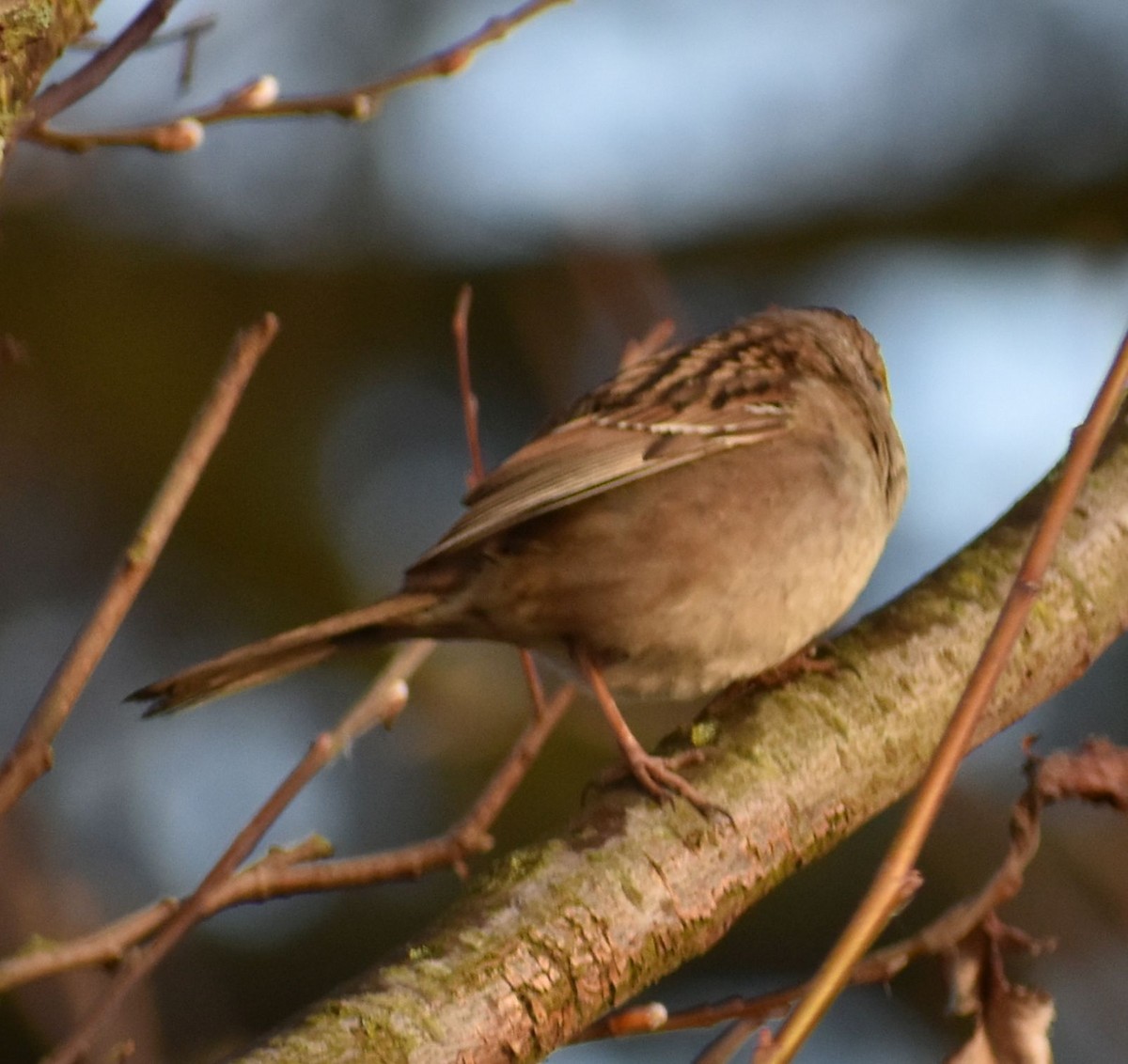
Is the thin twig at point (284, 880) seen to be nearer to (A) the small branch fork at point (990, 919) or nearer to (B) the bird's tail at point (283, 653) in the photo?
(A) the small branch fork at point (990, 919)

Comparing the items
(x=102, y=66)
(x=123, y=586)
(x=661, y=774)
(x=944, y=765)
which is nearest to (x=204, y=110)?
(x=102, y=66)

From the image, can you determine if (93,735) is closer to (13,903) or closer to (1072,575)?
(13,903)

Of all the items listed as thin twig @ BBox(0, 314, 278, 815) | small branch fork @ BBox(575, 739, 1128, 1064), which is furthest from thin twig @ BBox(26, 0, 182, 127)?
small branch fork @ BBox(575, 739, 1128, 1064)

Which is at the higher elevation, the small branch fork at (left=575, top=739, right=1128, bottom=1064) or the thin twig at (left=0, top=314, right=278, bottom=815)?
the thin twig at (left=0, top=314, right=278, bottom=815)

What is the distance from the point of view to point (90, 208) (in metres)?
6.34

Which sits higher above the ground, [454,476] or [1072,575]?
[1072,575]

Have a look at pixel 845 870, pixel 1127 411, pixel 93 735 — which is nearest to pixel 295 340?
pixel 93 735

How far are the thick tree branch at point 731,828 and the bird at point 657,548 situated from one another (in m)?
0.30

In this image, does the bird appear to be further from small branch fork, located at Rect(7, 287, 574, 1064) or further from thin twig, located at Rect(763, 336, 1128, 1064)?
thin twig, located at Rect(763, 336, 1128, 1064)

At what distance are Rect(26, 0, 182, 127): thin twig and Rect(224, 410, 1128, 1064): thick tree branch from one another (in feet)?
4.20

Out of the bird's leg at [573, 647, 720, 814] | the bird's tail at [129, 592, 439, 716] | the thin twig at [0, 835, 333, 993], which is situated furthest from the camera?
the bird's tail at [129, 592, 439, 716]

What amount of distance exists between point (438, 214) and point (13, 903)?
358 cm

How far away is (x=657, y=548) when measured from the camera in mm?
3566

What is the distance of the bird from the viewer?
3451 mm
